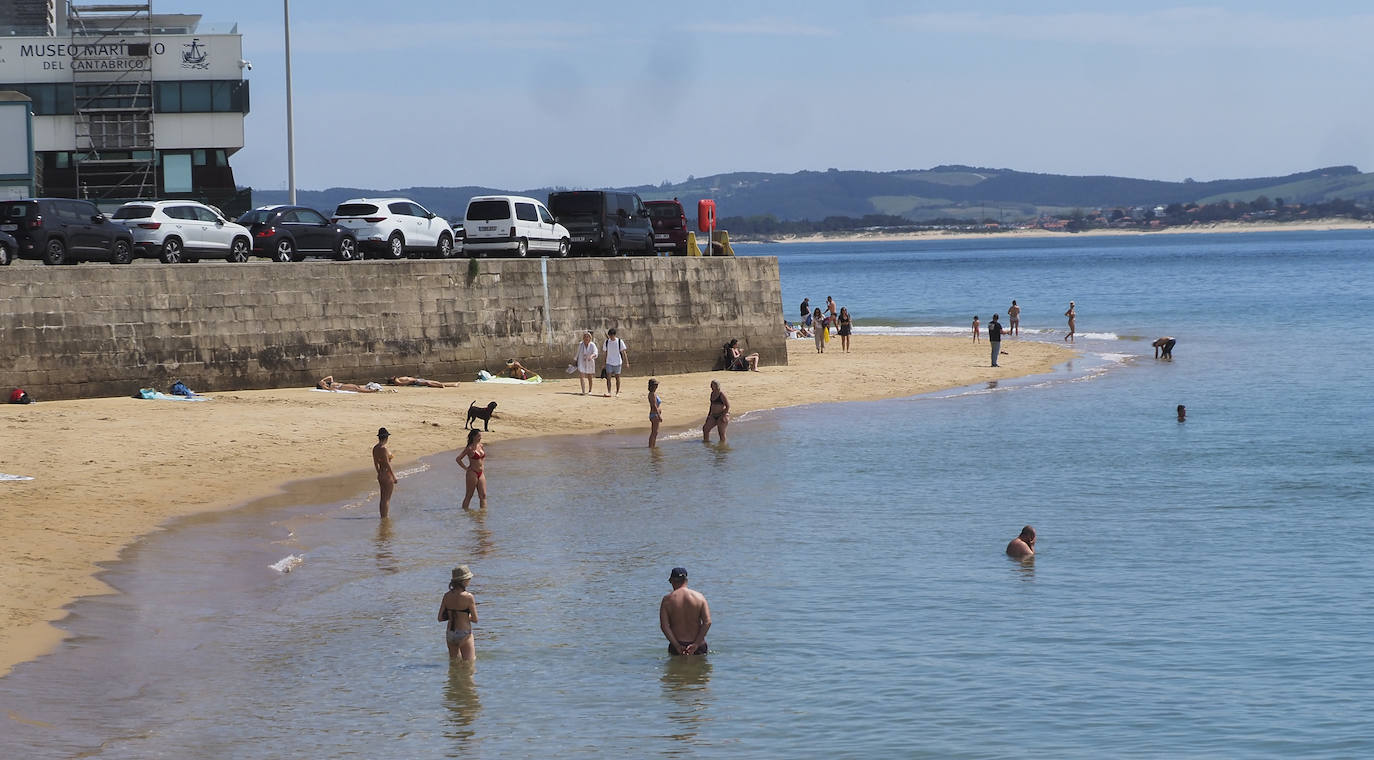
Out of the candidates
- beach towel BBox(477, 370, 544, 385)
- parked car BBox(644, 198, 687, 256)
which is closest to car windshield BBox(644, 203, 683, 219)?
parked car BBox(644, 198, 687, 256)

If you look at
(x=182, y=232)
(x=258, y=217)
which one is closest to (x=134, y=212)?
(x=182, y=232)

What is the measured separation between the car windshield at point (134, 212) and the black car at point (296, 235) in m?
2.38

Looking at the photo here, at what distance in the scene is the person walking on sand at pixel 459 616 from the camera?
43.8 ft

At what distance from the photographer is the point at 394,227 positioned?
1328 inches

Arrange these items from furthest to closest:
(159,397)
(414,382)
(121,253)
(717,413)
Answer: (414,382)
(121,253)
(159,397)
(717,413)

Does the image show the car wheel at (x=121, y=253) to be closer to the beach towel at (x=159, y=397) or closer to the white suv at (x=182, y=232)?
the white suv at (x=182, y=232)

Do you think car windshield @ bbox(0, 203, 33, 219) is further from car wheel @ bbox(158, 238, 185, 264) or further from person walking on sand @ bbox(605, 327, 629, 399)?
person walking on sand @ bbox(605, 327, 629, 399)

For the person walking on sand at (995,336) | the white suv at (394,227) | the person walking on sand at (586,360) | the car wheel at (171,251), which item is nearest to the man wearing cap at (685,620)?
the person walking on sand at (586,360)

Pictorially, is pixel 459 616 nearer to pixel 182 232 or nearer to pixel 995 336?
pixel 182 232

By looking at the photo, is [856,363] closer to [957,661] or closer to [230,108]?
[230,108]

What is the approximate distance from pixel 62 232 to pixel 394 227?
26.2ft

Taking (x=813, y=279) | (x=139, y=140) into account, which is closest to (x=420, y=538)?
(x=139, y=140)

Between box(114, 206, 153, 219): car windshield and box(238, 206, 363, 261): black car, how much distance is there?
2.38 metres

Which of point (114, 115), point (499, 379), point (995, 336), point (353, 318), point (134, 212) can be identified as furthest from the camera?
point (114, 115)
